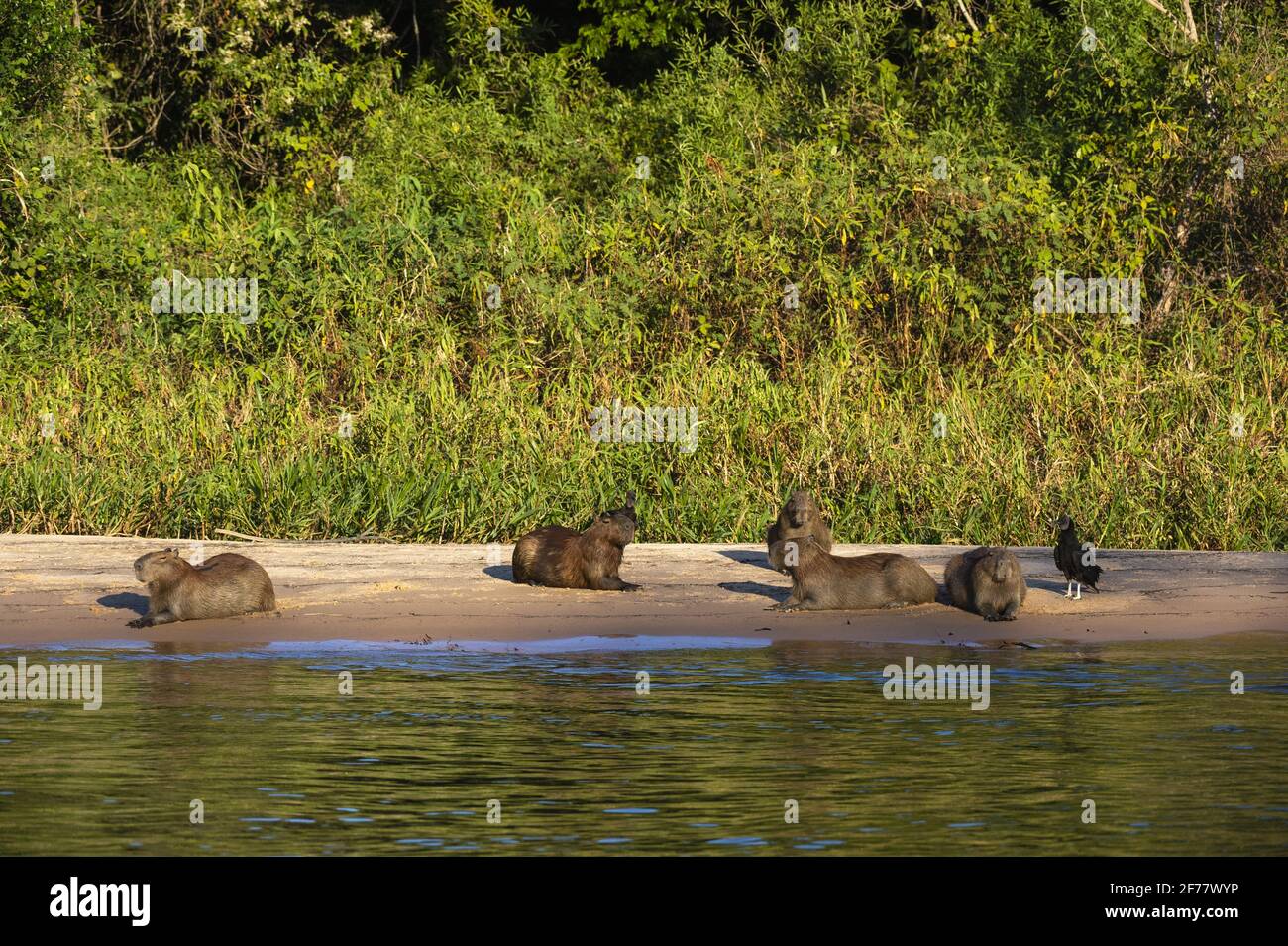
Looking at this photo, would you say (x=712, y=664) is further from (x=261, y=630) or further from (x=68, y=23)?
(x=68, y=23)

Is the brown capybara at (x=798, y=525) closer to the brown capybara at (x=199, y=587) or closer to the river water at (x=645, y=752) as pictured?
the river water at (x=645, y=752)

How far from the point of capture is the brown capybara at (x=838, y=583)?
38.6ft

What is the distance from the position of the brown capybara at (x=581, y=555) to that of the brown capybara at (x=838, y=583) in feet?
3.35

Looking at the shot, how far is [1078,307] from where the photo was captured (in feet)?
62.4

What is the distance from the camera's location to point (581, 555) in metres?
12.1

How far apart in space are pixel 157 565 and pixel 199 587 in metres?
0.28
